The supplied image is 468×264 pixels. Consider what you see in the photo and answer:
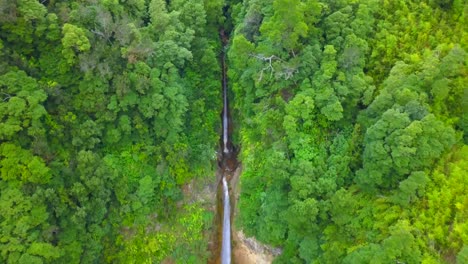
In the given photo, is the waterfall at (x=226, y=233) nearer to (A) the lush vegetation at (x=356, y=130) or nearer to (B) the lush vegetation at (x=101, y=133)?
(B) the lush vegetation at (x=101, y=133)

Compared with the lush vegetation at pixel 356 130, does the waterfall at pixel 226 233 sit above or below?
below

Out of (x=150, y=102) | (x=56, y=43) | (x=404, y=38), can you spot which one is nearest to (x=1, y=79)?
(x=56, y=43)

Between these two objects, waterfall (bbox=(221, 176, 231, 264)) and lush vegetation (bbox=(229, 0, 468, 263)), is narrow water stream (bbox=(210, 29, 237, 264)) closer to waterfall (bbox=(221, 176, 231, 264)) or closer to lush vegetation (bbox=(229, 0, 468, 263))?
waterfall (bbox=(221, 176, 231, 264))

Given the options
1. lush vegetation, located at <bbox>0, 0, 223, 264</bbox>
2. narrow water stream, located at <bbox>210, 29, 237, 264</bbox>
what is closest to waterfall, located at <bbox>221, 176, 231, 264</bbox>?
narrow water stream, located at <bbox>210, 29, 237, 264</bbox>

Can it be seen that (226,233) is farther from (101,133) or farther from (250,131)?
(101,133)

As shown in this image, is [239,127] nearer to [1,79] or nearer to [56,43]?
[56,43]

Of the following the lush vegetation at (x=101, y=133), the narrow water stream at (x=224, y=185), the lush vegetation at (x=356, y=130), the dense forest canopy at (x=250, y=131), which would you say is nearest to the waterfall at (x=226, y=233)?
the narrow water stream at (x=224, y=185)
